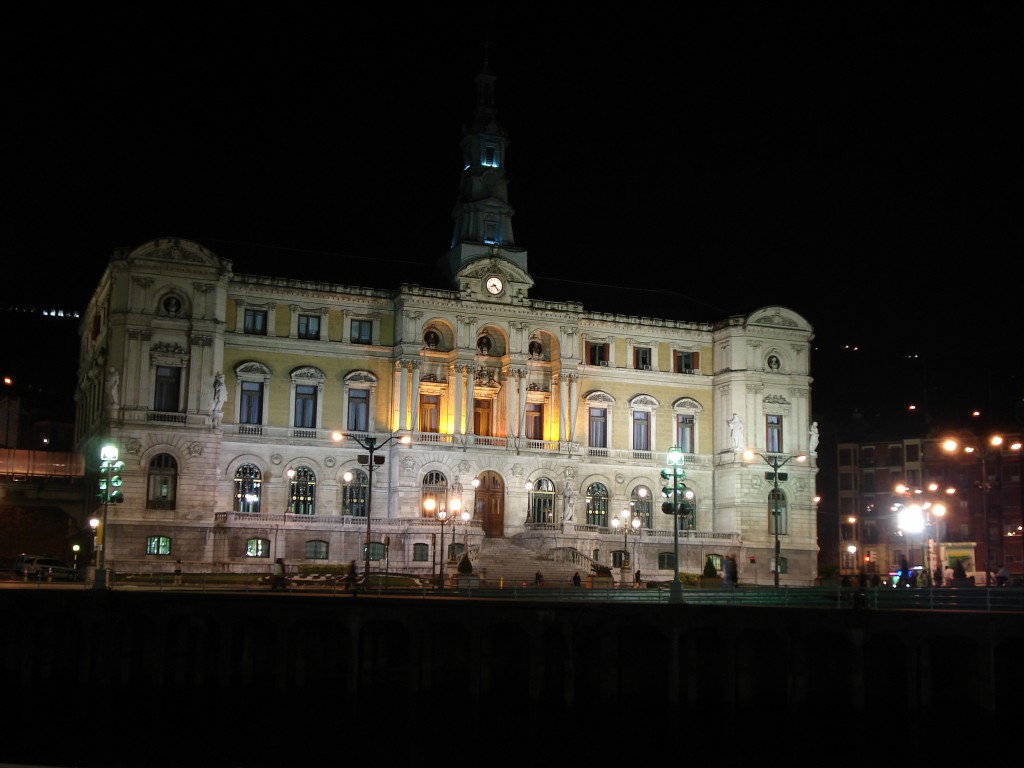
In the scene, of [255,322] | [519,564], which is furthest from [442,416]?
[255,322]

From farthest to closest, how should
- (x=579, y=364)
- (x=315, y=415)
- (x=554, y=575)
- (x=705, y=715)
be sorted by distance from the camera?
(x=579, y=364) < (x=315, y=415) < (x=554, y=575) < (x=705, y=715)

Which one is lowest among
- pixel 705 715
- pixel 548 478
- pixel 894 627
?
pixel 705 715

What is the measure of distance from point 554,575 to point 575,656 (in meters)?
26.3

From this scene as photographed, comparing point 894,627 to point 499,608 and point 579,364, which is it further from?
point 579,364

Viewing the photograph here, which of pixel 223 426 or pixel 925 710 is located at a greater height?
pixel 223 426

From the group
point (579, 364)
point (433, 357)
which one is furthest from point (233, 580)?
point (579, 364)

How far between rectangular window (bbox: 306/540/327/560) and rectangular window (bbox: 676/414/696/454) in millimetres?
26005

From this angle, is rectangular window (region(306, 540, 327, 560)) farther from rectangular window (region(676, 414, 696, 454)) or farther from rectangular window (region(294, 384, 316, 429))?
rectangular window (region(676, 414, 696, 454))

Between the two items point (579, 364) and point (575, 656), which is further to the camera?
point (579, 364)

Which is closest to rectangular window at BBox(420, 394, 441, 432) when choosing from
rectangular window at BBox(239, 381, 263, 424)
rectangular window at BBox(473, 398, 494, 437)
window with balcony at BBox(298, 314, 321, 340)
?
rectangular window at BBox(473, 398, 494, 437)

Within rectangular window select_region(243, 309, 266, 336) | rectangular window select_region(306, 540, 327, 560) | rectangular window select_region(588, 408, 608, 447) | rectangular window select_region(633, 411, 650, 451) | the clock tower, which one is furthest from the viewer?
rectangular window select_region(633, 411, 650, 451)

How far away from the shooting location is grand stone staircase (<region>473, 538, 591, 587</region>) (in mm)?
76062

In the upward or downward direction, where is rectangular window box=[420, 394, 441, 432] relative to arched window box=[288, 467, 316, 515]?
upward

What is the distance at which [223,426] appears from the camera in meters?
78.9
